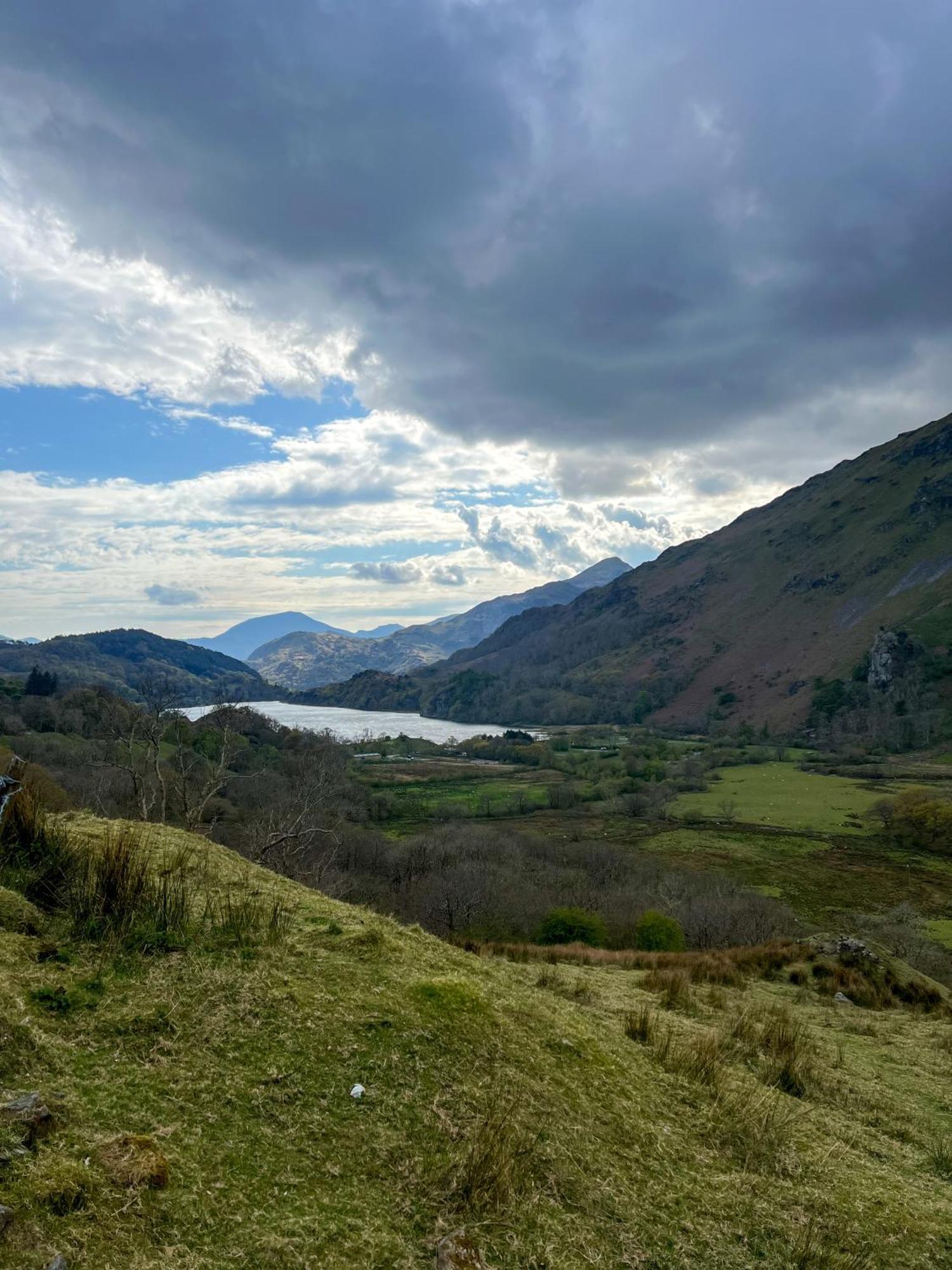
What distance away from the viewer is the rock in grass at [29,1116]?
13.2 feet

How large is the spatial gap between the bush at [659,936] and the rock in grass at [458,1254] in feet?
112

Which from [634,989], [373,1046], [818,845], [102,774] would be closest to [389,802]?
[102,774]

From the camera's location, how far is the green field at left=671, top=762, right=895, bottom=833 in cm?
9364

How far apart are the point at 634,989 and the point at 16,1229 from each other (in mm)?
11088

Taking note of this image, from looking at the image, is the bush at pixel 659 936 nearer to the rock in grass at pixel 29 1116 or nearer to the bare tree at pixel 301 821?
the bare tree at pixel 301 821

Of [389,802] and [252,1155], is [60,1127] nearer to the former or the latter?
[252,1155]

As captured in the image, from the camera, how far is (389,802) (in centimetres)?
10162

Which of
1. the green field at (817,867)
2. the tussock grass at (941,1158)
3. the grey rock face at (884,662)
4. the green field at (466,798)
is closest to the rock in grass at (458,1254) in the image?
the tussock grass at (941,1158)

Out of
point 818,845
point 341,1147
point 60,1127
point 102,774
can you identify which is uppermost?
point 60,1127

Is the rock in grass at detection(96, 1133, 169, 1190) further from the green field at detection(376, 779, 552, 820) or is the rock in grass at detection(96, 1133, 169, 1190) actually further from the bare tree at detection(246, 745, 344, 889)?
the green field at detection(376, 779, 552, 820)

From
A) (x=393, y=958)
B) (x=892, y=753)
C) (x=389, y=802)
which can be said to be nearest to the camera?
(x=393, y=958)

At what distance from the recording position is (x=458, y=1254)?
4.12 m

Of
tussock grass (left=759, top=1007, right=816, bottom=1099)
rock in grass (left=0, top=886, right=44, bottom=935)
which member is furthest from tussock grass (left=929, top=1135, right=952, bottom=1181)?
rock in grass (left=0, top=886, right=44, bottom=935)

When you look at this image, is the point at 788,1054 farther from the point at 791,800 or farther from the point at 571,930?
the point at 791,800
